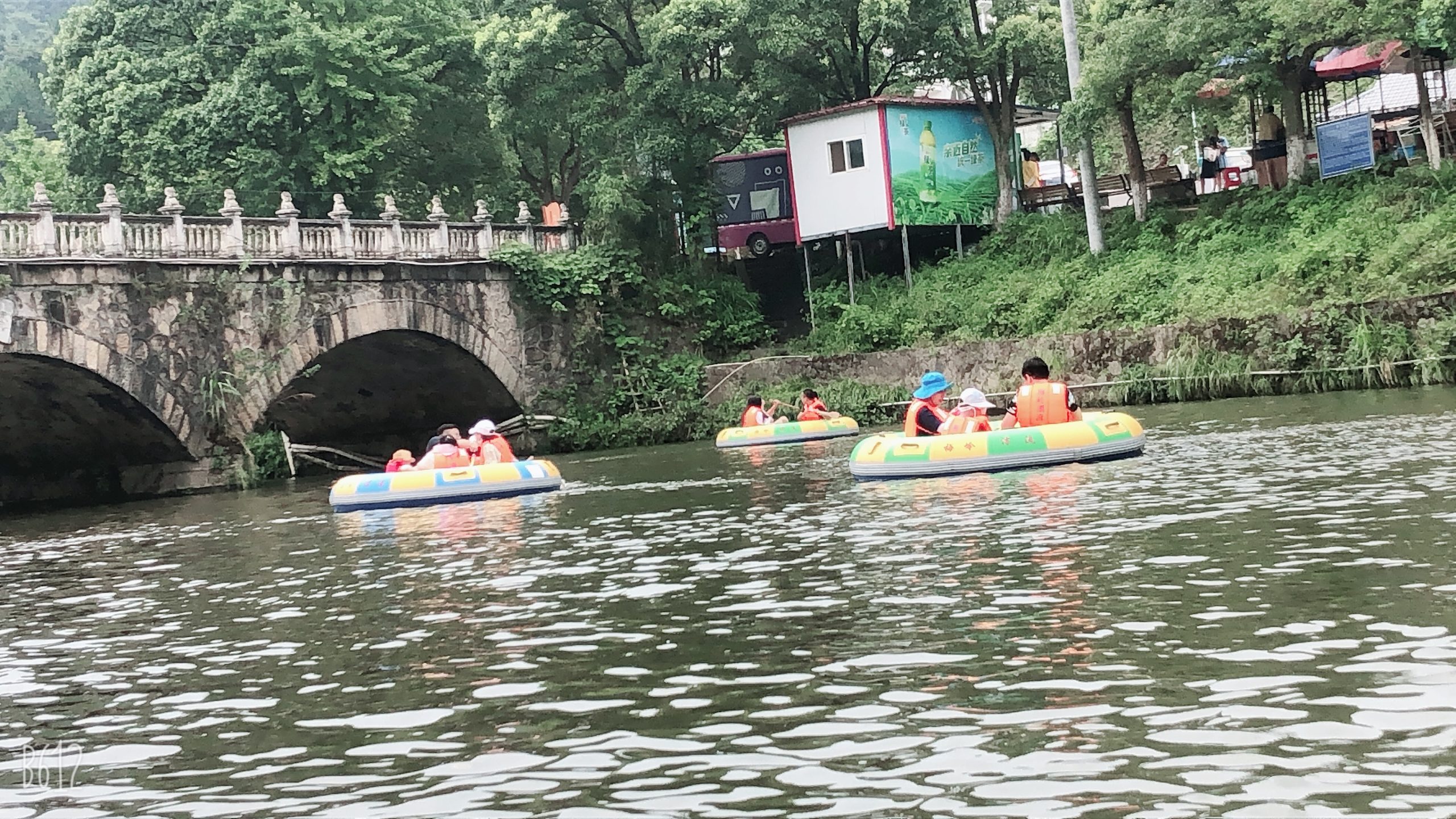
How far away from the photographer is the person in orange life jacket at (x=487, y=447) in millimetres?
21734

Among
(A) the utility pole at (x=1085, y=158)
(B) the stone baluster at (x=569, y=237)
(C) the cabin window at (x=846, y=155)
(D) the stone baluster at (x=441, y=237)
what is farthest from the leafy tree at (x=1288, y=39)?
(D) the stone baluster at (x=441, y=237)

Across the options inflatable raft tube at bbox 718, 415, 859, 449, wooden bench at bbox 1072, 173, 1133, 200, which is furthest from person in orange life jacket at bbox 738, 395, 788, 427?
wooden bench at bbox 1072, 173, 1133, 200

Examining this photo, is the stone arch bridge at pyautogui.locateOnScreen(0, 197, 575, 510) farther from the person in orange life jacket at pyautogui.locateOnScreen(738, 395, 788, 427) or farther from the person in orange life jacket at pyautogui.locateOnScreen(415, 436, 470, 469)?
the person in orange life jacket at pyautogui.locateOnScreen(415, 436, 470, 469)

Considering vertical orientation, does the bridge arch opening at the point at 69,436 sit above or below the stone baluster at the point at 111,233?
below

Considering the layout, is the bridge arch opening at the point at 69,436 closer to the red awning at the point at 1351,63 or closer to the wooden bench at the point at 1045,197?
the wooden bench at the point at 1045,197

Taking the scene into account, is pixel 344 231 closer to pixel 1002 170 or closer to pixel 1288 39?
pixel 1002 170

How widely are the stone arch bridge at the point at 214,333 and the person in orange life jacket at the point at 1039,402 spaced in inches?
616

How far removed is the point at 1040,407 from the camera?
18109mm

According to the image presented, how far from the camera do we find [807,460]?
22.6 m

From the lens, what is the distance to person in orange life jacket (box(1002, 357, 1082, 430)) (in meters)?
18.1

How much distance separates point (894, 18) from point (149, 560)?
926 inches

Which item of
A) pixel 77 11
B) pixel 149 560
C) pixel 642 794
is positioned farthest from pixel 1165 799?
pixel 77 11

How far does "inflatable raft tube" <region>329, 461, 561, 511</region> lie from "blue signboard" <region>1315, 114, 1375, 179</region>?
62.2 feet

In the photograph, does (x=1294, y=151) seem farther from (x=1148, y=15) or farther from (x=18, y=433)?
(x=18, y=433)
